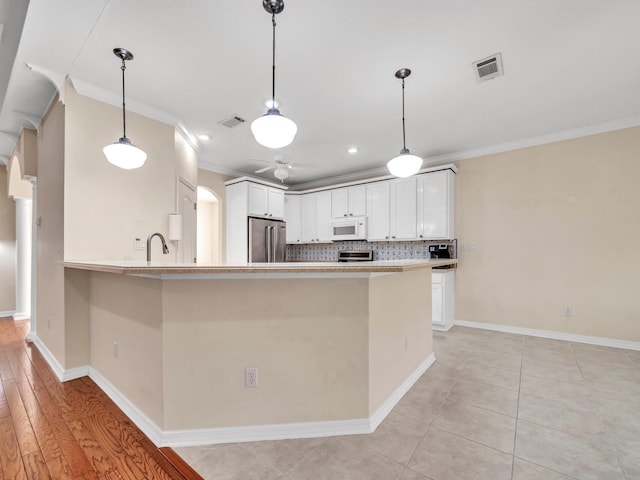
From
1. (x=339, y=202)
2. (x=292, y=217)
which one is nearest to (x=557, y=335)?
(x=339, y=202)

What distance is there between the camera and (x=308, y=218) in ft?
19.5

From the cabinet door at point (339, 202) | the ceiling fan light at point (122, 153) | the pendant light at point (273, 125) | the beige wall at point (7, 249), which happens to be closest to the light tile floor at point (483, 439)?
the pendant light at point (273, 125)

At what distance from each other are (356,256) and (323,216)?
1034 mm

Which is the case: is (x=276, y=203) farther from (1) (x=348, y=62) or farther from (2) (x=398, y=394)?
(2) (x=398, y=394)

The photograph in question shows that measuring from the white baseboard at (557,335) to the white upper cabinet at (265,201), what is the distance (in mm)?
3716

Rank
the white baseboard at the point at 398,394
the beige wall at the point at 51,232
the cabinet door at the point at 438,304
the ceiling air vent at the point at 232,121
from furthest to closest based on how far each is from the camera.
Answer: the cabinet door at the point at 438,304
the ceiling air vent at the point at 232,121
the beige wall at the point at 51,232
the white baseboard at the point at 398,394

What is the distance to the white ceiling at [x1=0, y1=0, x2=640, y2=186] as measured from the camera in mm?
1896

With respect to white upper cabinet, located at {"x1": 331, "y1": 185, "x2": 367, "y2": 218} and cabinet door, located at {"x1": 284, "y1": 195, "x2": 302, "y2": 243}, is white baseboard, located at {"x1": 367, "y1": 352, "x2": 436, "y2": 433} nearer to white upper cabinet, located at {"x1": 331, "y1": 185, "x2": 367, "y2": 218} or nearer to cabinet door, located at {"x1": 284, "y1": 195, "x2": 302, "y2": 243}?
white upper cabinet, located at {"x1": 331, "y1": 185, "x2": 367, "y2": 218}

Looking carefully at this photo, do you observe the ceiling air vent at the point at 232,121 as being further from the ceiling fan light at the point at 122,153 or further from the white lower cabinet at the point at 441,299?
the white lower cabinet at the point at 441,299

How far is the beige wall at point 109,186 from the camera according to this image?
2561 mm

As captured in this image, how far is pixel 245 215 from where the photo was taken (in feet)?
16.8

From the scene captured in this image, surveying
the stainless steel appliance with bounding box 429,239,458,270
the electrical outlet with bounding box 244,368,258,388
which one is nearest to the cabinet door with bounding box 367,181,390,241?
the stainless steel appliance with bounding box 429,239,458,270

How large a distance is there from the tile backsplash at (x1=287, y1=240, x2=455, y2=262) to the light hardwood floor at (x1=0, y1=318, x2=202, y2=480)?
167 inches

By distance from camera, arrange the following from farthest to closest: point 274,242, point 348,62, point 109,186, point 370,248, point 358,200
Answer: point 274,242 < point 370,248 < point 358,200 < point 109,186 < point 348,62
